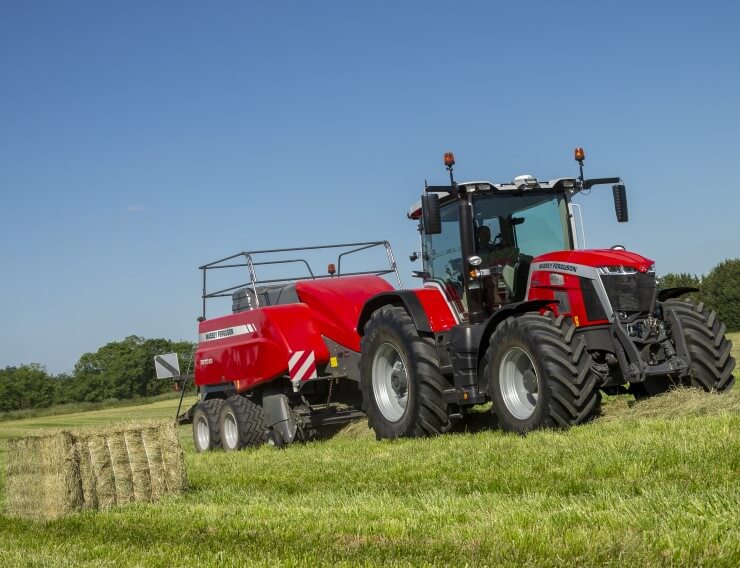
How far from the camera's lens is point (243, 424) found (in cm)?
1339

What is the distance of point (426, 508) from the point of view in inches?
247

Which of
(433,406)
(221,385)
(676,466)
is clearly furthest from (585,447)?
(221,385)

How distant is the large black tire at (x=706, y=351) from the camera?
9828mm

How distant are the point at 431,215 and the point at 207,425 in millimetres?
6052

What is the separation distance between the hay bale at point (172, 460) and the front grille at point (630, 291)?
4.42 m

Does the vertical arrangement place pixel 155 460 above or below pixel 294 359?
below

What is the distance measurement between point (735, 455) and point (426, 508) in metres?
2.15

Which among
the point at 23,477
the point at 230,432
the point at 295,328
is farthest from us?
the point at 230,432

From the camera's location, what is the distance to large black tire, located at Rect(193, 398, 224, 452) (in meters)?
14.3

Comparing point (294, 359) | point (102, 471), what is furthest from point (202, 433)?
point (102, 471)

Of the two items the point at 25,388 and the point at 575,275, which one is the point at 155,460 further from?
the point at 25,388

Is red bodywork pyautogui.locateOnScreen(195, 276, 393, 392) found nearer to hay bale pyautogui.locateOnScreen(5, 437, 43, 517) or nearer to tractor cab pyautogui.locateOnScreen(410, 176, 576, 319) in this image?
tractor cab pyautogui.locateOnScreen(410, 176, 576, 319)

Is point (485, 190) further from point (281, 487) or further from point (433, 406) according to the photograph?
point (281, 487)

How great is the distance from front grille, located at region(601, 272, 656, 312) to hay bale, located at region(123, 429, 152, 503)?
4711 millimetres
